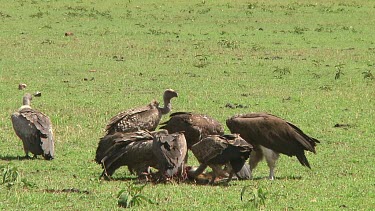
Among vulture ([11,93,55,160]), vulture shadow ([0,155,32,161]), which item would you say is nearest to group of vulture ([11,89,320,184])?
vulture ([11,93,55,160])

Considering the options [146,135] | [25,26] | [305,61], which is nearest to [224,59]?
[305,61]

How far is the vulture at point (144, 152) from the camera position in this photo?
8.86 metres

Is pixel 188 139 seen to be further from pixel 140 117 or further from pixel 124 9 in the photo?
pixel 124 9

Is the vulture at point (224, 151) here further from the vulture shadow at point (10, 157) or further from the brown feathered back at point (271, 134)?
the vulture shadow at point (10, 157)

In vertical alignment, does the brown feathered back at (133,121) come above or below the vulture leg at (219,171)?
above

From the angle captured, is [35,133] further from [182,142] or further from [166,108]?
[182,142]

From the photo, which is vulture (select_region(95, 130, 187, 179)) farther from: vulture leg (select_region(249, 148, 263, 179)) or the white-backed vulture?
vulture leg (select_region(249, 148, 263, 179))

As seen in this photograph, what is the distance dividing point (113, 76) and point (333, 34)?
402 inches

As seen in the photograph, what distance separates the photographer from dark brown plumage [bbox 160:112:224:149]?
1001 cm

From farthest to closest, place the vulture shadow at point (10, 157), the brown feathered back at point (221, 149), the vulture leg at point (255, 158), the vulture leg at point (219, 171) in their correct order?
the vulture shadow at point (10, 157), the vulture leg at point (255, 158), the vulture leg at point (219, 171), the brown feathered back at point (221, 149)

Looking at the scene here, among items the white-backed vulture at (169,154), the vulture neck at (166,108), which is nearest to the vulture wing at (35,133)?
the vulture neck at (166,108)

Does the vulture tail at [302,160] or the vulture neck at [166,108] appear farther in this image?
the vulture neck at [166,108]

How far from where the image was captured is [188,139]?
1008cm

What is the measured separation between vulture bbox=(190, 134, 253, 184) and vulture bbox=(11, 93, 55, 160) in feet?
7.03
